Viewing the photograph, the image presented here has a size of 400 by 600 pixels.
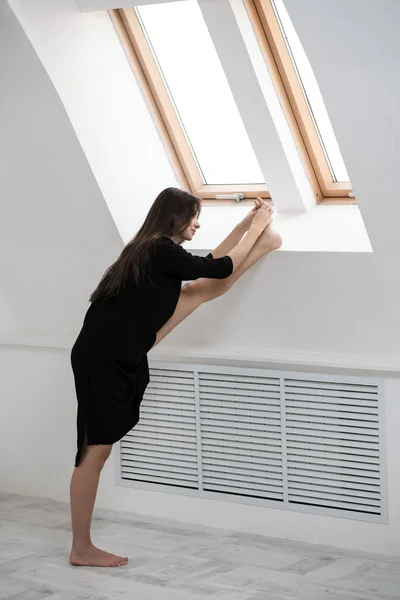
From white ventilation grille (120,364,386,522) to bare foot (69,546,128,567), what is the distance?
56 cm

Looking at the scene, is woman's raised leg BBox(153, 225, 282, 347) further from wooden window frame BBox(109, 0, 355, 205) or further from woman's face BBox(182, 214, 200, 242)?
wooden window frame BBox(109, 0, 355, 205)

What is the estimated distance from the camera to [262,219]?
368 cm

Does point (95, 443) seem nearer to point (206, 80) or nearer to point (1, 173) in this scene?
point (1, 173)

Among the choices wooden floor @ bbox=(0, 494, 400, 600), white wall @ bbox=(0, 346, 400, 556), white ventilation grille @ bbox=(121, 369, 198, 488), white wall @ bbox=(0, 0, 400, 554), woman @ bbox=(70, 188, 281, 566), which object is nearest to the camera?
white wall @ bbox=(0, 0, 400, 554)

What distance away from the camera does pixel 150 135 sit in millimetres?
4250

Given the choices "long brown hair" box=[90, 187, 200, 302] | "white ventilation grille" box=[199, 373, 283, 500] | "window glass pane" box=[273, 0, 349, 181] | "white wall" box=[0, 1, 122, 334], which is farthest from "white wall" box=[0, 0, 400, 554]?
"window glass pane" box=[273, 0, 349, 181]

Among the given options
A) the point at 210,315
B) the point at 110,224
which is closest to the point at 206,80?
the point at 110,224

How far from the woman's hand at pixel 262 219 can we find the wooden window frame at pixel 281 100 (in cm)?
32

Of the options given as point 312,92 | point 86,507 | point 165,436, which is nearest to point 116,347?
point 86,507

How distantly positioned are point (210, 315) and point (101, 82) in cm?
107

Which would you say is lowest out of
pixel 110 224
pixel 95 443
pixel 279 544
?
pixel 279 544

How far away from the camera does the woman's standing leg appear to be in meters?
3.67

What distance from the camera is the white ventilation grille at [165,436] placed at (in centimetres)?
413

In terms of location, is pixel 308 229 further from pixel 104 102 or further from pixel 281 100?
pixel 104 102
